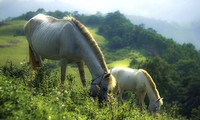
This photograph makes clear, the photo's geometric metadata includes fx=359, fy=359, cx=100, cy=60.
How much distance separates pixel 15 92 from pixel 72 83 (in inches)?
141

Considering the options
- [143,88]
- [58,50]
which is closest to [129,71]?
[143,88]

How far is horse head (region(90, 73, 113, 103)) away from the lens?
37.2 feet

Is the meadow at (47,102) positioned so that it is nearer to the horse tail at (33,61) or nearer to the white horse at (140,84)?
the horse tail at (33,61)

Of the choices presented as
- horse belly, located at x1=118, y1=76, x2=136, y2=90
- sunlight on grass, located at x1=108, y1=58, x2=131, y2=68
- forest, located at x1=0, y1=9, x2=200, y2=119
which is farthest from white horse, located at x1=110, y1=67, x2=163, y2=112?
sunlight on grass, located at x1=108, y1=58, x2=131, y2=68

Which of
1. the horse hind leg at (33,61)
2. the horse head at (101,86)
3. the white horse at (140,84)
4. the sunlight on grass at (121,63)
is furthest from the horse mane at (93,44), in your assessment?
the sunlight on grass at (121,63)

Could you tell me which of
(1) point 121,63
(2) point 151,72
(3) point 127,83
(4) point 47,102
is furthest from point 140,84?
(1) point 121,63

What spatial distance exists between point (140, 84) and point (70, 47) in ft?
32.0

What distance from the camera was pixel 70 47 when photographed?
12805mm

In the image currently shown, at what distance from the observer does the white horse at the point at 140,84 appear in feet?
64.3

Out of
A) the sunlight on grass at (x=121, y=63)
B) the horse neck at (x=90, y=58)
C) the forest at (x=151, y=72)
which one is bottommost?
the sunlight on grass at (x=121, y=63)

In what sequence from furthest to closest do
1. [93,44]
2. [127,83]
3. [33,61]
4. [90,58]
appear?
[127,83]
[33,61]
[93,44]
[90,58]

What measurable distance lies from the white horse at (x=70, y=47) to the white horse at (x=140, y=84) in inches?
177

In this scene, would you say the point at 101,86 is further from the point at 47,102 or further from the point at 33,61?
the point at 33,61

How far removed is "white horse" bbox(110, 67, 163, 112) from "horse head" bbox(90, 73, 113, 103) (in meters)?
5.45
